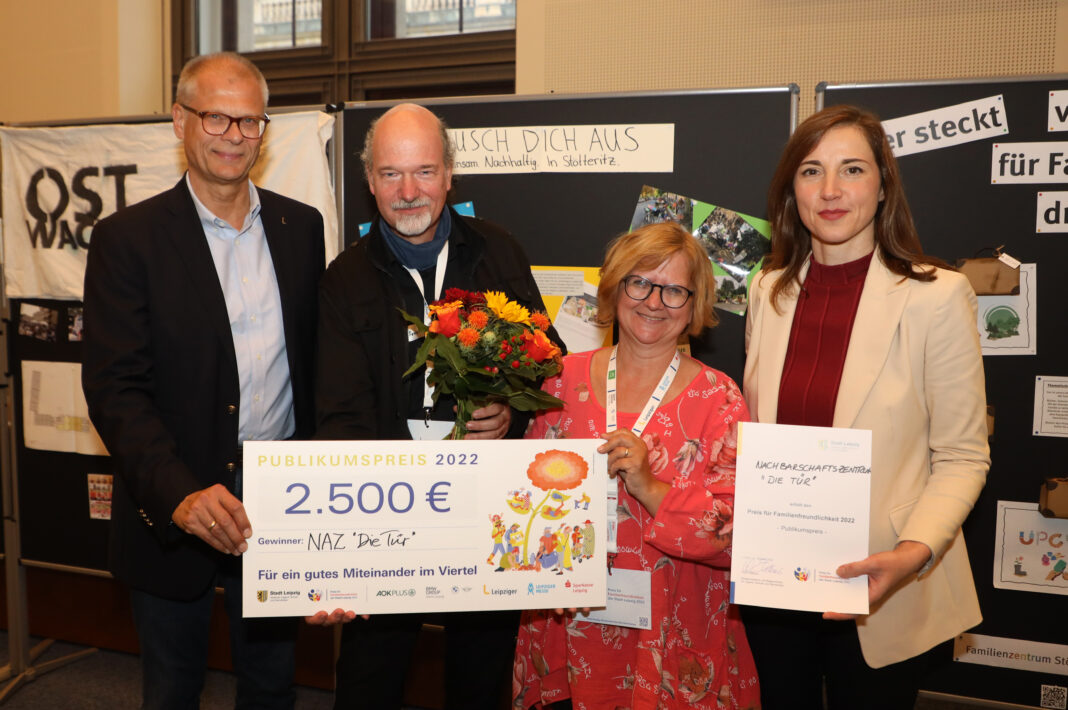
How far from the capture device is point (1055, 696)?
2.90m

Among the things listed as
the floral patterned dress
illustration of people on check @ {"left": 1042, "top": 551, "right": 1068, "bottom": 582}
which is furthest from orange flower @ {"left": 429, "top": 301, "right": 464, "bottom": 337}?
illustration of people on check @ {"left": 1042, "top": 551, "right": 1068, "bottom": 582}

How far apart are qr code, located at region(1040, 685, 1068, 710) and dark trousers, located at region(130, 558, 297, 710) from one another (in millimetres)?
2751

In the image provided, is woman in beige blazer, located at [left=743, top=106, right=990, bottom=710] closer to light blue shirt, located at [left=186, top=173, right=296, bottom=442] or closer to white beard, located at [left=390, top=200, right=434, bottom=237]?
white beard, located at [left=390, top=200, right=434, bottom=237]

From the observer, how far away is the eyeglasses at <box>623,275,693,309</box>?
2037 millimetres

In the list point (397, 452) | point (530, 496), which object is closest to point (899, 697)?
point (530, 496)

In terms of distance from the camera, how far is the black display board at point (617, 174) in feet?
9.82

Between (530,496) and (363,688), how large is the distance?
0.78 meters

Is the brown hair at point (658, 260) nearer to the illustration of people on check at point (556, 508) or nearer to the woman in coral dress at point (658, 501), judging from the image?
the woman in coral dress at point (658, 501)

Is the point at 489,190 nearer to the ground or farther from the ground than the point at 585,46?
nearer to the ground

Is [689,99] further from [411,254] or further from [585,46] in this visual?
[411,254]

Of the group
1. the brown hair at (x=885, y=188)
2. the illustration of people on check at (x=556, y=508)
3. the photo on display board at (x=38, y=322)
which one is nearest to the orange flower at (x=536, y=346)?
the illustration of people on check at (x=556, y=508)

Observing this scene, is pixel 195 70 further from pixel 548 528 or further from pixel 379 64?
pixel 379 64

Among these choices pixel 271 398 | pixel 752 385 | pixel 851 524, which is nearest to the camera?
pixel 851 524

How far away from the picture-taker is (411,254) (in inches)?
86.5
